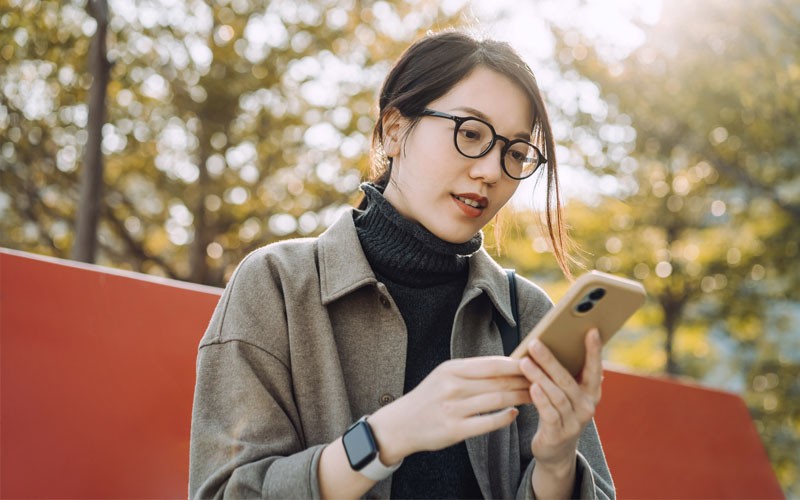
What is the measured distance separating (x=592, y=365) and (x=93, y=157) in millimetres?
5437

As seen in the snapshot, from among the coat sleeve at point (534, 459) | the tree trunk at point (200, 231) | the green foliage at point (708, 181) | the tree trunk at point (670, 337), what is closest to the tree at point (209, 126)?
the tree trunk at point (200, 231)

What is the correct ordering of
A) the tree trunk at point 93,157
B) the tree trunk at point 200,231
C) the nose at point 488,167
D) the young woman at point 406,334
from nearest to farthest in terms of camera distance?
the young woman at point 406,334 < the nose at point 488,167 < the tree trunk at point 93,157 < the tree trunk at point 200,231

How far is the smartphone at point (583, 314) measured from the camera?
1521 mm

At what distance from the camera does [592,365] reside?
63.8 inches

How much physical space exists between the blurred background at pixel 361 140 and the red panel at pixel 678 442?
261 centimetres

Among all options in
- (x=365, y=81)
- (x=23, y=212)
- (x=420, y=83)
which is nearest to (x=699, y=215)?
(x=365, y=81)

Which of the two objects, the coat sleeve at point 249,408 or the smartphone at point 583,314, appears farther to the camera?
the coat sleeve at point 249,408

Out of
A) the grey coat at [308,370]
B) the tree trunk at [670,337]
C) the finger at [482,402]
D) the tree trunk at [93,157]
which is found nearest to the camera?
the finger at [482,402]

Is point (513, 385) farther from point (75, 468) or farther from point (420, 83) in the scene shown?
point (75, 468)

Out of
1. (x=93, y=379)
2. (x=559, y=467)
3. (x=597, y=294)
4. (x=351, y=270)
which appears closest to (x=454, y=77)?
(x=351, y=270)

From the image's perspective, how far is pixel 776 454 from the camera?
10.4m

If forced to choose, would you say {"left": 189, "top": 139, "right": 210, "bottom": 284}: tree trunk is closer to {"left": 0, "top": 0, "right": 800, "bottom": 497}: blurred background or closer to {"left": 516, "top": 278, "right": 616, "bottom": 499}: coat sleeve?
{"left": 0, "top": 0, "right": 800, "bottom": 497}: blurred background

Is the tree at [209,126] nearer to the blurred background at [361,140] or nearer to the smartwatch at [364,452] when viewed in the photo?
the blurred background at [361,140]

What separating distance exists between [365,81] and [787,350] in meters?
7.74
